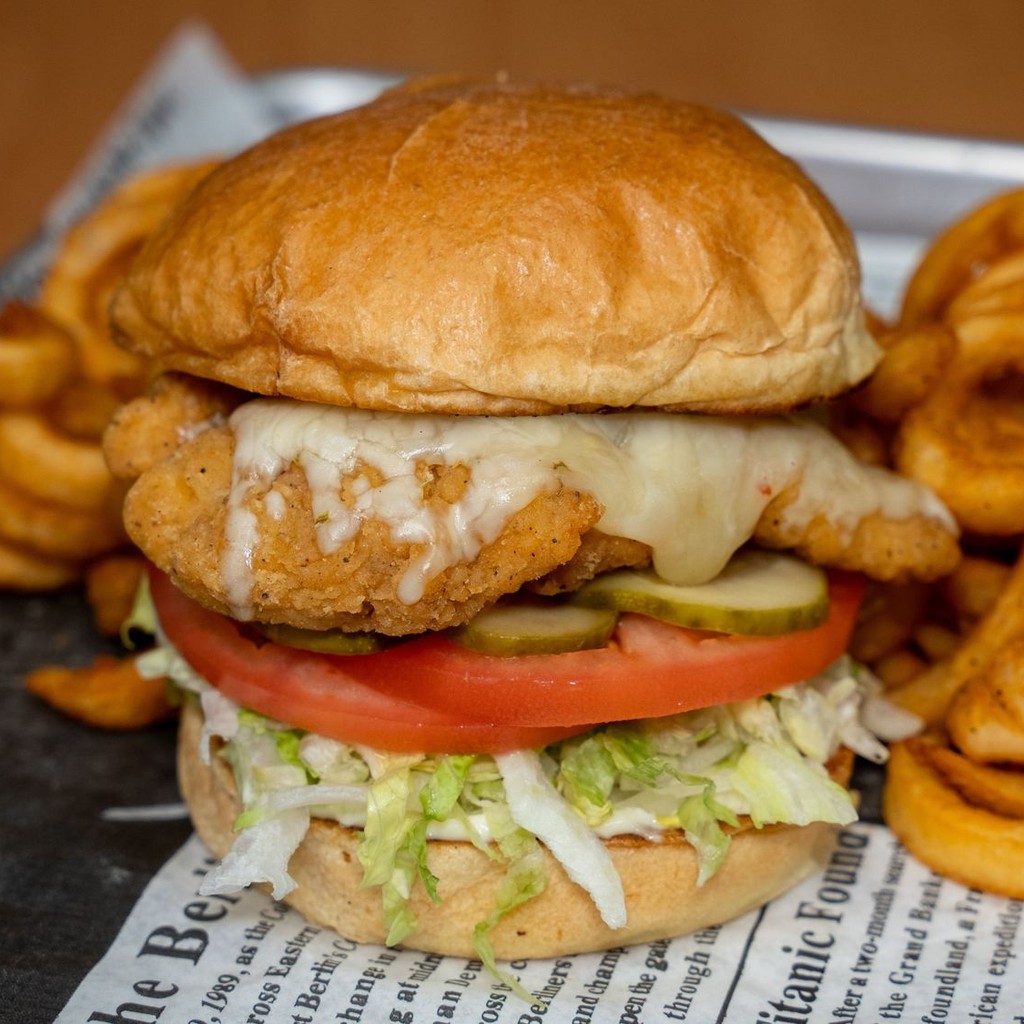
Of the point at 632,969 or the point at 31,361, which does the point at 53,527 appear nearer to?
the point at 31,361

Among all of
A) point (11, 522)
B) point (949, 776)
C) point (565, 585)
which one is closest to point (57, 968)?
point (565, 585)

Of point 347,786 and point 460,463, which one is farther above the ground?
point 460,463

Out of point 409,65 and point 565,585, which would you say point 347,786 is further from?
point 409,65

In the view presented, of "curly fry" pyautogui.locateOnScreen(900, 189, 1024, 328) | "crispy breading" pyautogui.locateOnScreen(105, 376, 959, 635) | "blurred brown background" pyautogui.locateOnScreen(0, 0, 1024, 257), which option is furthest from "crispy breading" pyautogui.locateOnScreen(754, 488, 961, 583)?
"blurred brown background" pyautogui.locateOnScreen(0, 0, 1024, 257)

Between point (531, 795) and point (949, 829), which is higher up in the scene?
point (531, 795)

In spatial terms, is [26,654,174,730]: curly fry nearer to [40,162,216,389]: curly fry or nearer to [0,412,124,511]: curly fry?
[0,412,124,511]: curly fry

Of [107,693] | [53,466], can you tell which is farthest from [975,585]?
[53,466]

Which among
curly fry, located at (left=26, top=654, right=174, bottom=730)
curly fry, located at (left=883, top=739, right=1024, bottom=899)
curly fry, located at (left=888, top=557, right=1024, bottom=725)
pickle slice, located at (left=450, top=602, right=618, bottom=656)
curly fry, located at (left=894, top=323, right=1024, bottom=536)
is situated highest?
pickle slice, located at (left=450, top=602, right=618, bottom=656)
